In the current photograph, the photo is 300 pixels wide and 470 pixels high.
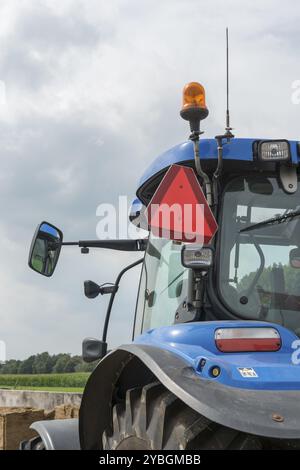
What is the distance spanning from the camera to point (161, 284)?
3.88m

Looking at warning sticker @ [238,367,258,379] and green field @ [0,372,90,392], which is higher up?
warning sticker @ [238,367,258,379]

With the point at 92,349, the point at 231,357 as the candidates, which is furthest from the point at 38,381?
the point at 231,357

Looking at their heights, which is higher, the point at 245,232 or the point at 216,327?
the point at 245,232

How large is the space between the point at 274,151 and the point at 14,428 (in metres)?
5.82

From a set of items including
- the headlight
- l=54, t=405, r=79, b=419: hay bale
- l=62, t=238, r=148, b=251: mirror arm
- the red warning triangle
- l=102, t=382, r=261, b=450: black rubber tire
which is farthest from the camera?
l=54, t=405, r=79, b=419: hay bale

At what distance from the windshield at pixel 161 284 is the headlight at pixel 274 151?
725 millimetres

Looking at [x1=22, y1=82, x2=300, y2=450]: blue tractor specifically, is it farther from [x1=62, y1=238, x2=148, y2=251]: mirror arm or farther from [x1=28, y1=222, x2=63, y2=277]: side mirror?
[x1=62, y1=238, x2=148, y2=251]: mirror arm

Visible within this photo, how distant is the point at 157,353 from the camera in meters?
2.96

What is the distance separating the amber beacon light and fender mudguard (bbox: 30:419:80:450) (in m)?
2.09

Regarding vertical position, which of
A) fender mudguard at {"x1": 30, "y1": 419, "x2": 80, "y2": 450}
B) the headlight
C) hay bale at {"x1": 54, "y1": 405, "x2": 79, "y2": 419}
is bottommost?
hay bale at {"x1": 54, "y1": 405, "x2": 79, "y2": 419}

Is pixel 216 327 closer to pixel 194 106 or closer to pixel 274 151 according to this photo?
pixel 274 151

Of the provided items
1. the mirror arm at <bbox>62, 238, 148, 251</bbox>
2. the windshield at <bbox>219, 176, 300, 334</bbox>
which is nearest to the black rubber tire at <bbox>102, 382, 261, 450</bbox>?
the windshield at <bbox>219, 176, 300, 334</bbox>

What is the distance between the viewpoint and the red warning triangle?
3.27 m
